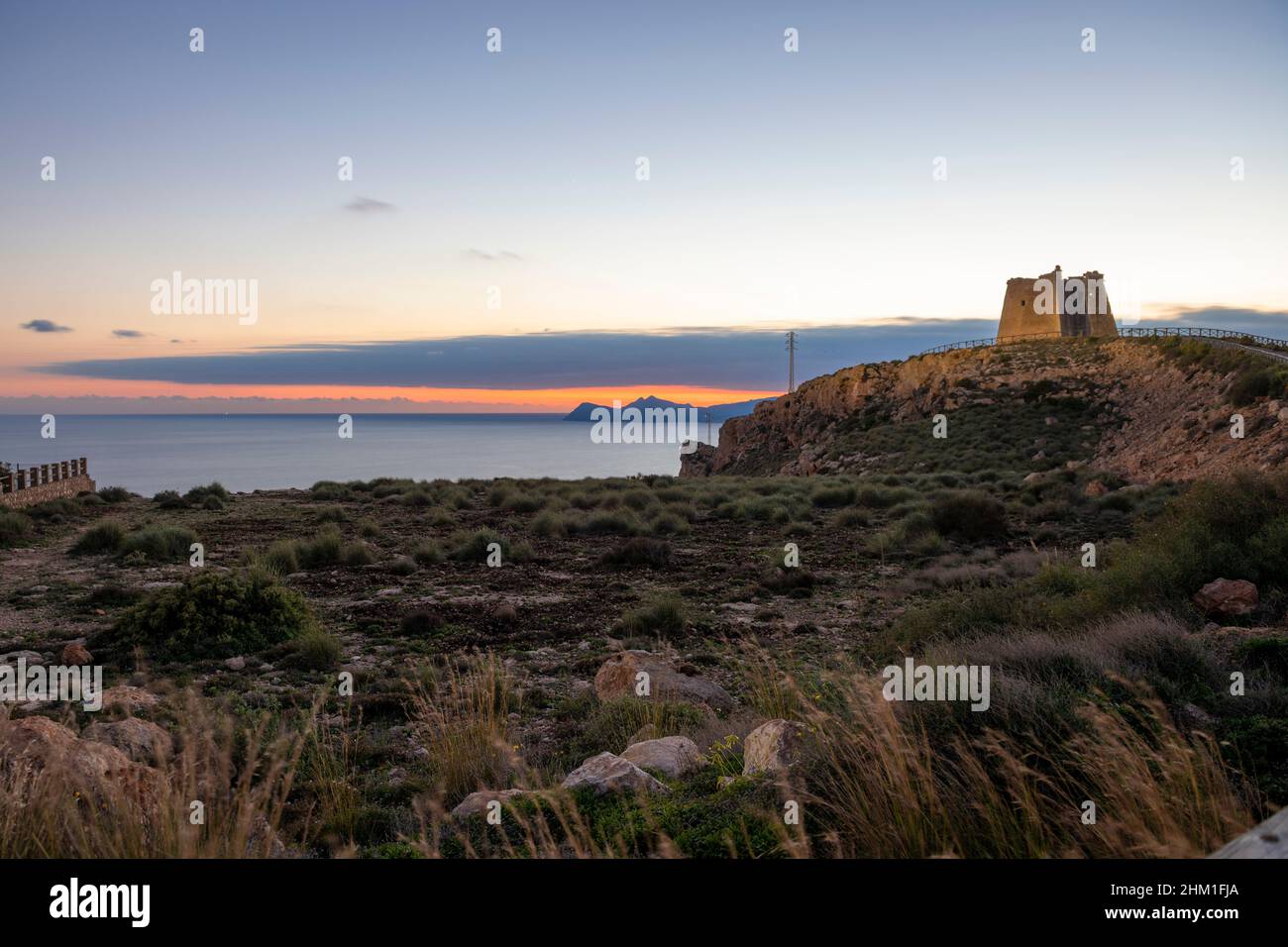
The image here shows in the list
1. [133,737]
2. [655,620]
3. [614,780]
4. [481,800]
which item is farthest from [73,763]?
[655,620]

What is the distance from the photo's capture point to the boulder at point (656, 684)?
682cm

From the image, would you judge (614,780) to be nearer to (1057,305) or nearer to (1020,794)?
(1020,794)

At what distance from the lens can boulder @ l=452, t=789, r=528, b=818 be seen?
169 inches

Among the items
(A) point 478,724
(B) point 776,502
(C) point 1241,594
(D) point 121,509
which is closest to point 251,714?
(A) point 478,724

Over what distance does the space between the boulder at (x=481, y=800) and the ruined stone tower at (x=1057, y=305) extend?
77.6 meters

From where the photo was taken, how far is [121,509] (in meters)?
24.2

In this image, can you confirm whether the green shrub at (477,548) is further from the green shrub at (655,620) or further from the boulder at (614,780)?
the boulder at (614,780)

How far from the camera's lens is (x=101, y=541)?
16.1 m

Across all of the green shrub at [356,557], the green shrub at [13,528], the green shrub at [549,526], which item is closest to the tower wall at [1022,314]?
the green shrub at [549,526]

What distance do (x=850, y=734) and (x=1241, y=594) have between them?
241 inches

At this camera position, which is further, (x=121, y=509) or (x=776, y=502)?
(x=121, y=509)

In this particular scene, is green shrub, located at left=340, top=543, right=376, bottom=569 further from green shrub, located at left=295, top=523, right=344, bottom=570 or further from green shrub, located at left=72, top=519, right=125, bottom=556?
green shrub, located at left=72, top=519, right=125, bottom=556
